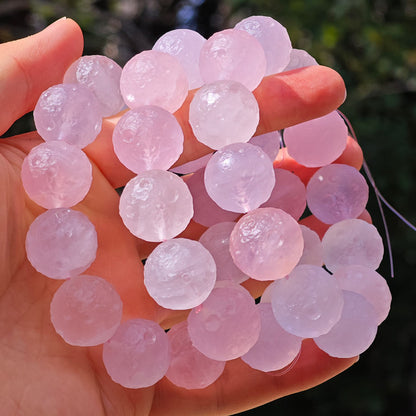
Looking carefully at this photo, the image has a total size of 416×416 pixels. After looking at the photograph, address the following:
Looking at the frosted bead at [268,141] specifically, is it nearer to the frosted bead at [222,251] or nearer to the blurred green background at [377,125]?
the frosted bead at [222,251]

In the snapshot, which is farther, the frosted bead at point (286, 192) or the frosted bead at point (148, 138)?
the frosted bead at point (286, 192)

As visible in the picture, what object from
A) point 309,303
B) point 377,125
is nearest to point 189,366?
point 309,303

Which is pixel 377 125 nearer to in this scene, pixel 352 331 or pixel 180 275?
pixel 352 331

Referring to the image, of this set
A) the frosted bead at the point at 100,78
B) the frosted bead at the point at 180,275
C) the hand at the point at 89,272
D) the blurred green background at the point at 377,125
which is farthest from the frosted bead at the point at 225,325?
the blurred green background at the point at 377,125

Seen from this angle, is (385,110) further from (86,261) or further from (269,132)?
(86,261)

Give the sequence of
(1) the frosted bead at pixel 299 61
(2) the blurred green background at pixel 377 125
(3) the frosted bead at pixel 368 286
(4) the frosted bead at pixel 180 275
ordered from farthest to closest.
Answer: (2) the blurred green background at pixel 377 125 < (1) the frosted bead at pixel 299 61 < (3) the frosted bead at pixel 368 286 < (4) the frosted bead at pixel 180 275

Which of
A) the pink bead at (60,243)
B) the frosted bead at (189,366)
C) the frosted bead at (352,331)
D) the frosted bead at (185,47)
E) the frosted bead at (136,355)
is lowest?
the frosted bead at (189,366)
